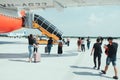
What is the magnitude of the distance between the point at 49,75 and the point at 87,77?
1.84m

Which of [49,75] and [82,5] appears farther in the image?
[82,5]

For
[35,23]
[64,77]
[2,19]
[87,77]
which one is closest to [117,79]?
[87,77]

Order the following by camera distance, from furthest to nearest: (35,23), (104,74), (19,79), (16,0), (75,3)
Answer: (35,23) → (75,3) → (16,0) → (104,74) → (19,79)

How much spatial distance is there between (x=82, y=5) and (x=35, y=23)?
2047 cm

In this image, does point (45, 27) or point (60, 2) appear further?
point (45, 27)

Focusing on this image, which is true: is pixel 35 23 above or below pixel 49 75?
above

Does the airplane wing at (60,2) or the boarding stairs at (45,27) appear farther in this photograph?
the boarding stairs at (45,27)

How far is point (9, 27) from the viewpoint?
36.6m

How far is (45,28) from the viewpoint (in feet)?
137

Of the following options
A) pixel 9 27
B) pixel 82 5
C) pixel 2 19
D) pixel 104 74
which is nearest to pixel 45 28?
pixel 9 27

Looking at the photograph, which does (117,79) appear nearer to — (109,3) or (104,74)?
(104,74)

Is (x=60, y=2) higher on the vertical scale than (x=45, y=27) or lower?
higher

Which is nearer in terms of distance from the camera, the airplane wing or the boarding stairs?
the airplane wing

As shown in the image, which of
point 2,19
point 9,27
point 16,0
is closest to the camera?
point 16,0
